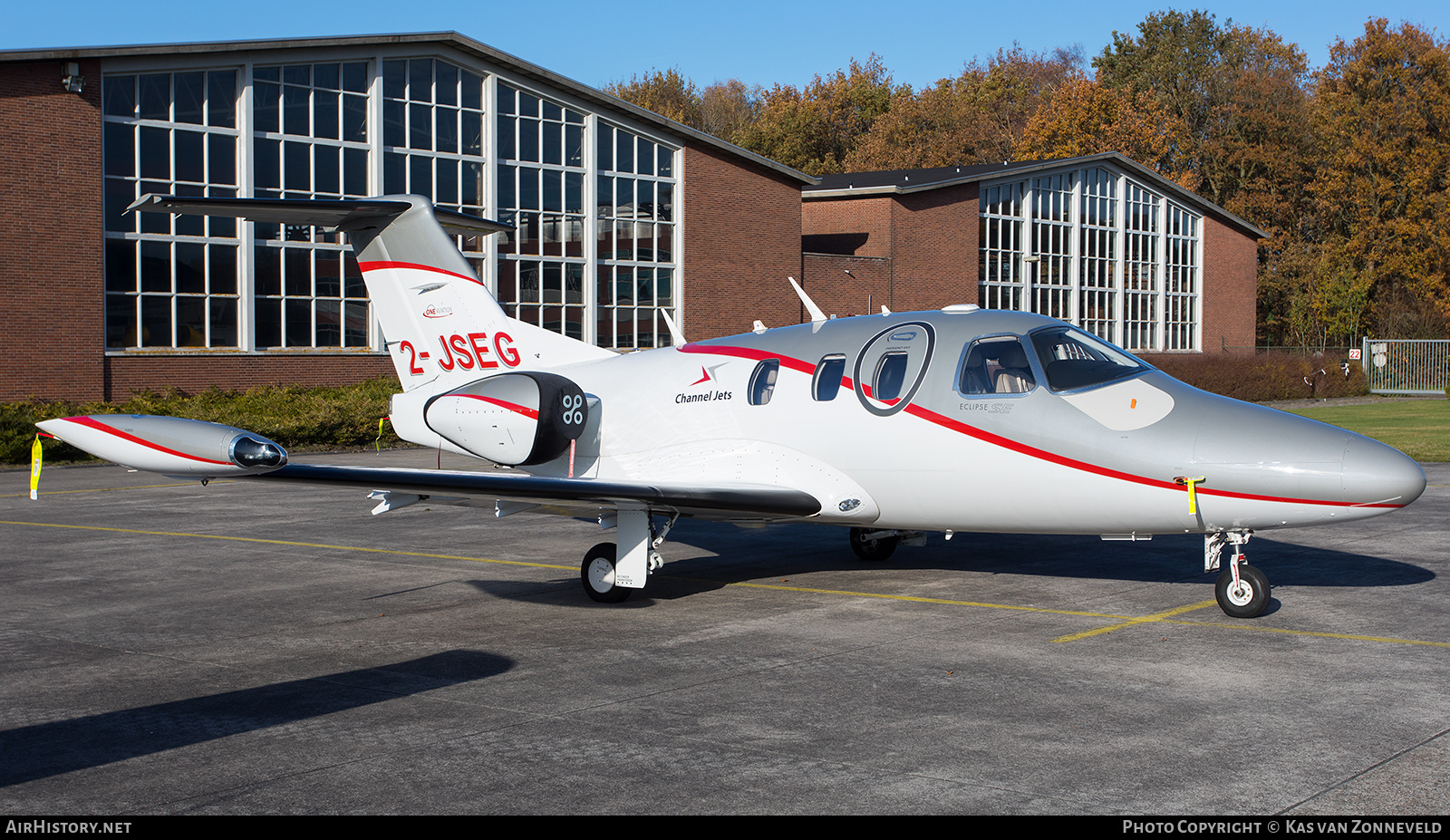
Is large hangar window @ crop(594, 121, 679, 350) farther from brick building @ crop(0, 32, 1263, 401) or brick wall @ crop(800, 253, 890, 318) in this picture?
brick wall @ crop(800, 253, 890, 318)

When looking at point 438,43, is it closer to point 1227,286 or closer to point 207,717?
point 207,717


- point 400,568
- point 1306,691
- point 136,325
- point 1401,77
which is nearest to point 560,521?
point 400,568

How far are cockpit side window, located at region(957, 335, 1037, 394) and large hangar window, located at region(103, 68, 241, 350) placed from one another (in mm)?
24405

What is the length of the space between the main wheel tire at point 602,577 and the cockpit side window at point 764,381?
1917 mm

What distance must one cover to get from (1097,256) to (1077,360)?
48023 mm

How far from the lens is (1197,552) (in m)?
13.6

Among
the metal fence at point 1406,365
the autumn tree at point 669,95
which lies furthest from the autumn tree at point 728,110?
the metal fence at point 1406,365

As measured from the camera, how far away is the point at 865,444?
10.6 meters

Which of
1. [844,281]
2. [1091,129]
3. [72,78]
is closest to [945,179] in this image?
[844,281]

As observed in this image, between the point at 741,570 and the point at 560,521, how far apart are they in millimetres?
4969

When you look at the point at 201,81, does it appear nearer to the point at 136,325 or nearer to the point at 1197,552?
the point at 136,325

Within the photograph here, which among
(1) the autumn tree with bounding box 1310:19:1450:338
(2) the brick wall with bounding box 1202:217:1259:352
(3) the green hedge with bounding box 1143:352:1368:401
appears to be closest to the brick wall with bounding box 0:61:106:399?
(3) the green hedge with bounding box 1143:352:1368:401
